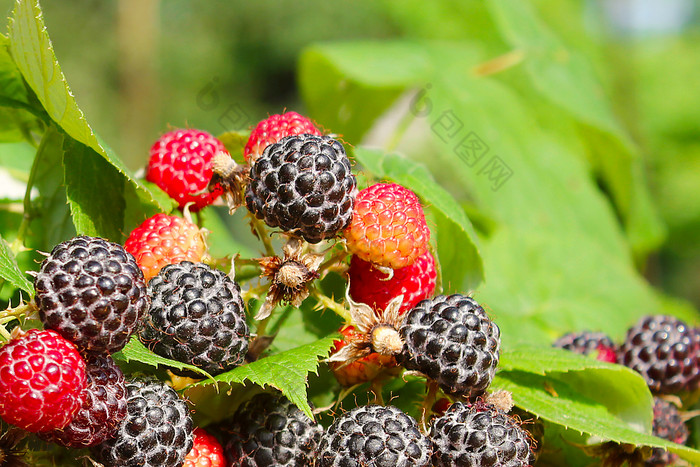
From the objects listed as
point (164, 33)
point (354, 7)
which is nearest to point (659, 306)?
point (164, 33)

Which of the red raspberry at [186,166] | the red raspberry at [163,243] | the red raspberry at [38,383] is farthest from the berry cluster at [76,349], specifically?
the red raspberry at [186,166]

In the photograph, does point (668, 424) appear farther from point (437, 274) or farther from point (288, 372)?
point (288, 372)

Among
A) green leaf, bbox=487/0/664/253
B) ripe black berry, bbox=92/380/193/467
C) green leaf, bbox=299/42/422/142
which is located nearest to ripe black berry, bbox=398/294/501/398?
ripe black berry, bbox=92/380/193/467

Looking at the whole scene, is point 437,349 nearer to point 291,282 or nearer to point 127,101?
point 291,282

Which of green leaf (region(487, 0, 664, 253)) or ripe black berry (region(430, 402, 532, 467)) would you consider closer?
ripe black berry (region(430, 402, 532, 467))

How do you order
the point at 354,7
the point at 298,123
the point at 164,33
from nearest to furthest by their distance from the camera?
the point at 298,123
the point at 164,33
the point at 354,7

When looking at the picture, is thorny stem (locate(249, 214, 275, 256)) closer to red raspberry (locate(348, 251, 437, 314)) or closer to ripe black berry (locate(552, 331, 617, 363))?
red raspberry (locate(348, 251, 437, 314))
